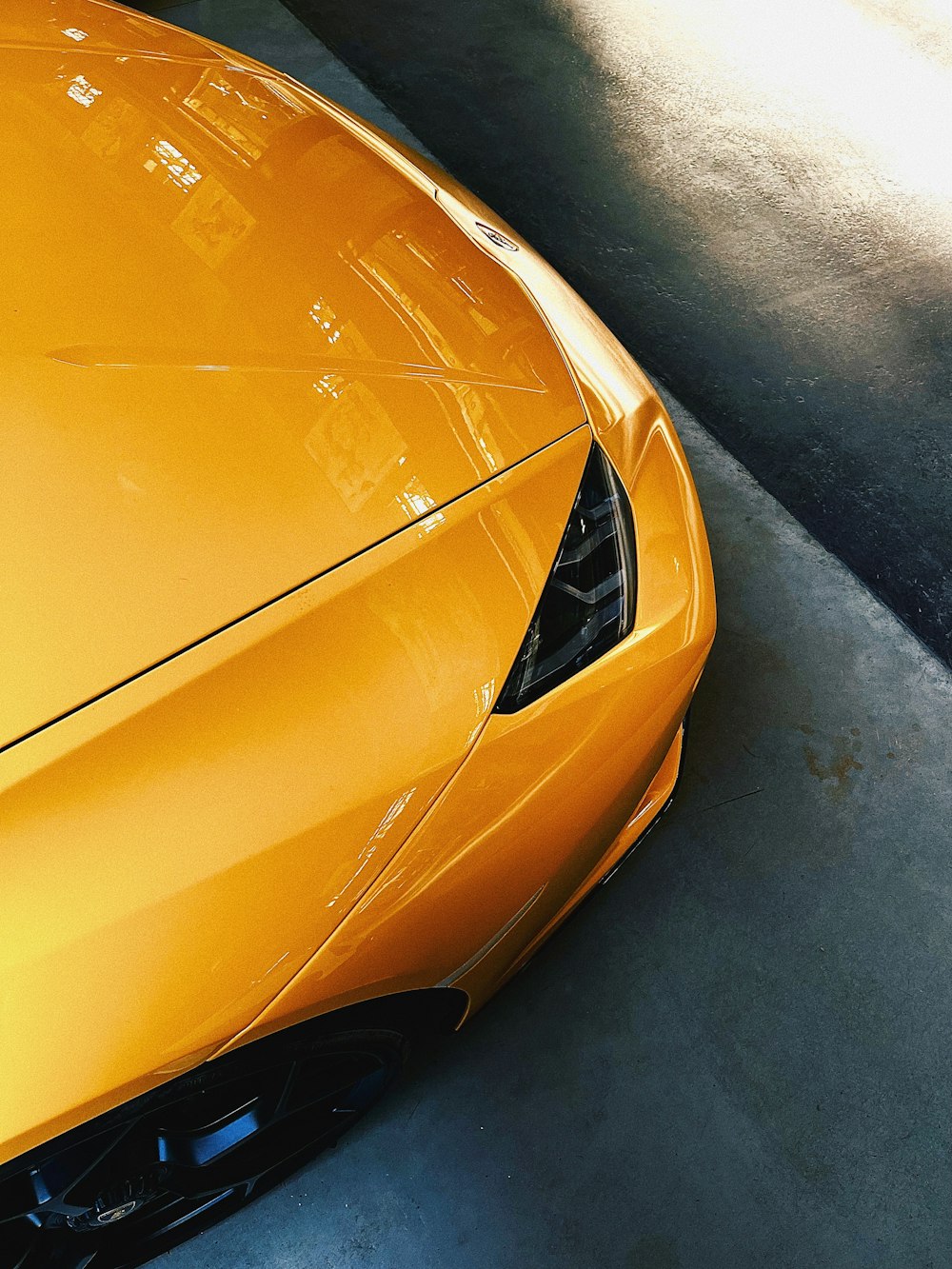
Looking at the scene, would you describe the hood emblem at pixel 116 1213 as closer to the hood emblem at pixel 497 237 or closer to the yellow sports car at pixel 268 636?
the yellow sports car at pixel 268 636

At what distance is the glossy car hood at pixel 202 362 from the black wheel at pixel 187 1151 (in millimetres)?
425

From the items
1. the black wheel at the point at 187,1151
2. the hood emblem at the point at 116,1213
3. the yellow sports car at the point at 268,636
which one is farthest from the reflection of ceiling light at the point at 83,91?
the hood emblem at the point at 116,1213

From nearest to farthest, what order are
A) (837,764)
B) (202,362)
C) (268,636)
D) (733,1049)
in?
(268,636) → (202,362) → (733,1049) → (837,764)

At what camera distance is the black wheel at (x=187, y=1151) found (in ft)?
3.43

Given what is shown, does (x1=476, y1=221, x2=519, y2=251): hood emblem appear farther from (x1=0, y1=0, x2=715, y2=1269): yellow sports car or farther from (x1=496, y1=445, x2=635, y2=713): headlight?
(x1=496, y1=445, x2=635, y2=713): headlight

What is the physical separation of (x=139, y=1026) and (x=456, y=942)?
15.3 inches

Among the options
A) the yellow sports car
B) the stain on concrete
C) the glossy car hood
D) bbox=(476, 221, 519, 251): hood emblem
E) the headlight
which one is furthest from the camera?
the stain on concrete

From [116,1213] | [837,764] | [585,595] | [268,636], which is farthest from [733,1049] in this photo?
[268,636]

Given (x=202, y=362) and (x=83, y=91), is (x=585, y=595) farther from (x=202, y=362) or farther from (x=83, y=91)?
(x=83, y=91)

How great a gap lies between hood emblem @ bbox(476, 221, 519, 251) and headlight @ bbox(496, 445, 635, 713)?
1.62 feet

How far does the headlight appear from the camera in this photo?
1.26 m

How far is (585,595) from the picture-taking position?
4.42ft

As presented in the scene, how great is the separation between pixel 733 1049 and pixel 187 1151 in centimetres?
89

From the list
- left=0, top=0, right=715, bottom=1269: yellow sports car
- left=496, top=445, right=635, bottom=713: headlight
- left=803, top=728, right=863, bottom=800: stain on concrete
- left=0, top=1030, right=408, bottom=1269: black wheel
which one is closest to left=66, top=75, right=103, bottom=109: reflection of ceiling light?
left=0, top=0, right=715, bottom=1269: yellow sports car
